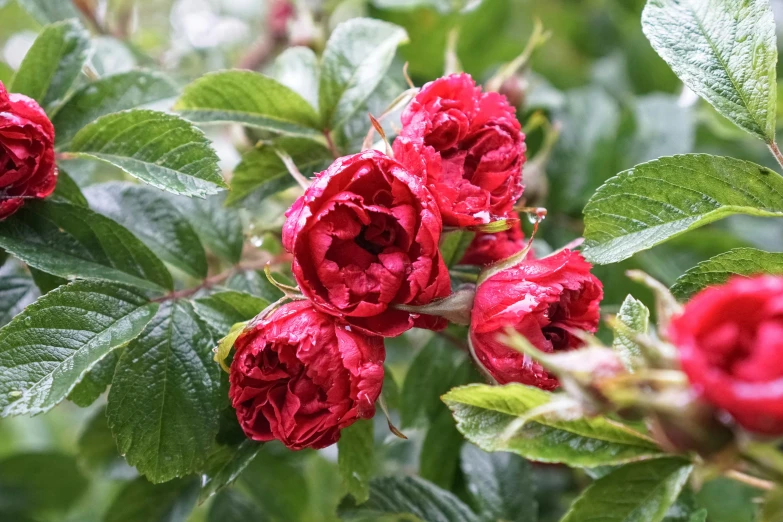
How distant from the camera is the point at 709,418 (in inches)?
19.8

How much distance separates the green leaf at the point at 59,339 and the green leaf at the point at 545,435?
42 centimetres

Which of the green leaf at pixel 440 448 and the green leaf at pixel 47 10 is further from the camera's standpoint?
the green leaf at pixel 47 10

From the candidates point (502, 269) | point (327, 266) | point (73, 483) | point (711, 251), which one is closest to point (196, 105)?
point (327, 266)

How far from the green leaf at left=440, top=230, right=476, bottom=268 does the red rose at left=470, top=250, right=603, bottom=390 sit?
0.36 feet

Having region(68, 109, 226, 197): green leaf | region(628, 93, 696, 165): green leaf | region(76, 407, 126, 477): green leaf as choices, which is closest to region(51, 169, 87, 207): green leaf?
region(68, 109, 226, 197): green leaf

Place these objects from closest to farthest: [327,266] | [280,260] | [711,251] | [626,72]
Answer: [327,266]
[280,260]
[711,251]
[626,72]

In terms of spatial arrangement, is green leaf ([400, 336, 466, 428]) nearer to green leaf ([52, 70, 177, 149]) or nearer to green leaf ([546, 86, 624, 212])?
green leaf ([546, 86, 624, 212])

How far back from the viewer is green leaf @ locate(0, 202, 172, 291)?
2.84 ft

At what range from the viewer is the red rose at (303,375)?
0.73 metres

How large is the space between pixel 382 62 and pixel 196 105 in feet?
0.92

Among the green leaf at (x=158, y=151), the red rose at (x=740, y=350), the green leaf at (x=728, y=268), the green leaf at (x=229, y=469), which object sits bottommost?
the green leaf at (x=229, y=469)

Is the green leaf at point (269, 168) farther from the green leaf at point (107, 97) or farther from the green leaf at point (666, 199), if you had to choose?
the green leaf at point (666, 199)

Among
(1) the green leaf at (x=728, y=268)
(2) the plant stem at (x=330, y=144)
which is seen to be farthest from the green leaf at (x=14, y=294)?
(1) the green leaf at (x=728, y=268)

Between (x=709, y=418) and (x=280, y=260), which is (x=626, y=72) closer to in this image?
(x=280, y=260)
